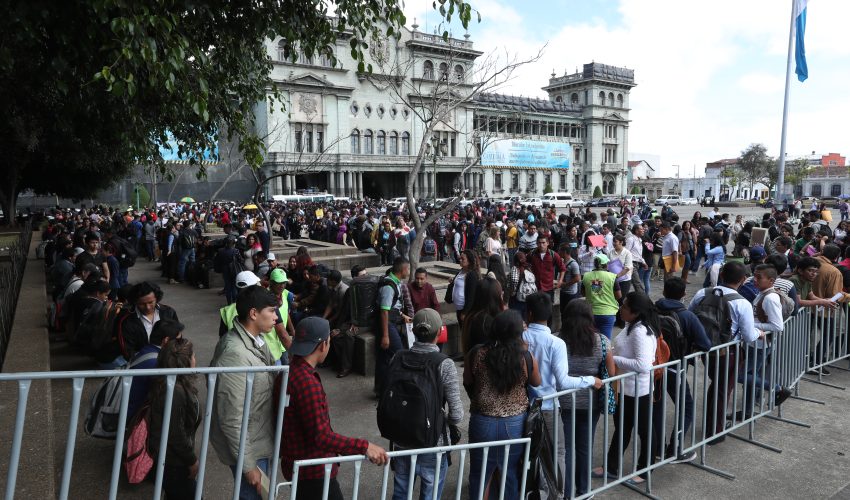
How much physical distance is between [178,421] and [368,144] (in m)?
59.0

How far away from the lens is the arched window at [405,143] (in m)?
63.3

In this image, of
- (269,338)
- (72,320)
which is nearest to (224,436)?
(269,338)

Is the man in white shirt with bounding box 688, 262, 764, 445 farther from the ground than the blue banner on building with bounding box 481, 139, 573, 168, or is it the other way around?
the blue banner on building with bounding box 481, 139, 573, 168

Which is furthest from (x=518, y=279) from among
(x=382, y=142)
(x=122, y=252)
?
(x=382, y=142)

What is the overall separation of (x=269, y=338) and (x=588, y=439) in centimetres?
262

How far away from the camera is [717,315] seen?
506 centimetres

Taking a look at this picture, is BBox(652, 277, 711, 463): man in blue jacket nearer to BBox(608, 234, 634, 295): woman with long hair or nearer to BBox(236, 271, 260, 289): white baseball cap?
BBox(236, 271, 260, 289): white baseball cap

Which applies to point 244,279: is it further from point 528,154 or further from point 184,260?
point 528,154

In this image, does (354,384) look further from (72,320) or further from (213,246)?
(213,246)

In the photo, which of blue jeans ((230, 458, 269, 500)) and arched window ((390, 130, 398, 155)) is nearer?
blue jeans ((230, 458, 269, 500))

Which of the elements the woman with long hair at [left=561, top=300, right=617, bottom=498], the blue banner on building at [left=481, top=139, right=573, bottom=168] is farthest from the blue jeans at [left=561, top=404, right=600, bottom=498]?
the blue banner on building at [left=481, top=139, right=573, bottom=168]

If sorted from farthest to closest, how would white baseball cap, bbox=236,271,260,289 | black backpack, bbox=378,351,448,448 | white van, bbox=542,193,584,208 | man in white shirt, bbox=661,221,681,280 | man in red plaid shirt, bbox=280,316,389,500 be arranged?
white van, bbox=542,193,584,208 < man in white shirt, bbox=661,221,681,280 < white baseball cap, bbox=236,271,260,289 < black backpack, bbox=378,351,448,448 < man in red plaid shirt, bbox=280,316,389,500

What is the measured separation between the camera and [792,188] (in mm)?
91500

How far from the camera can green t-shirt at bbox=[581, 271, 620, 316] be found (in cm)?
697
